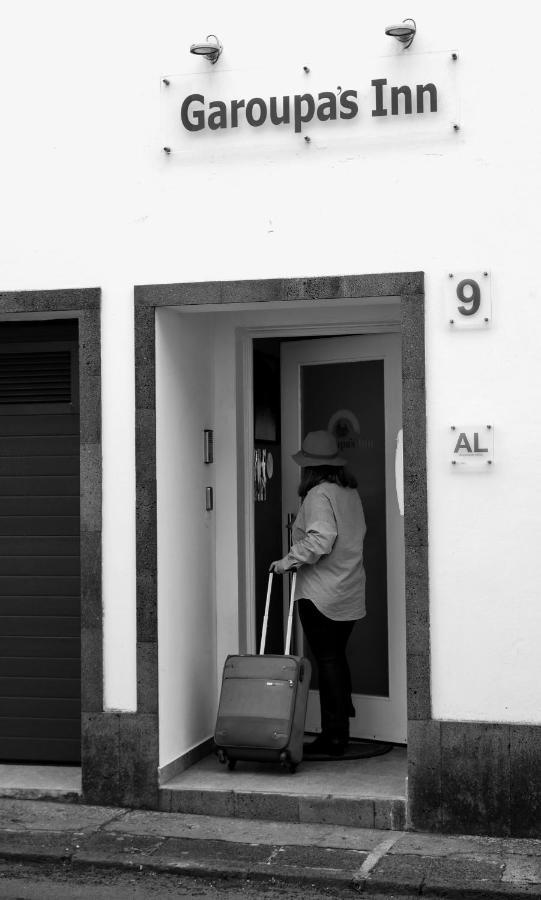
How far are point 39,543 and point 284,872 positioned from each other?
8.78 ft

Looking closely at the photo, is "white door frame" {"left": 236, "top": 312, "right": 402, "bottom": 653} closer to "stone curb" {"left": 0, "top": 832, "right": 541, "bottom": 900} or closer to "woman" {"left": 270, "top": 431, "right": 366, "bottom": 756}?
"woman" {"left": 270, "top": 431, "right": 366, "bottom": 756}

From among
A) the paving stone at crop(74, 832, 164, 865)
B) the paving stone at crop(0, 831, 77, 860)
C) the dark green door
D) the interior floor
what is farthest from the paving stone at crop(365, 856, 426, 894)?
the dark green door

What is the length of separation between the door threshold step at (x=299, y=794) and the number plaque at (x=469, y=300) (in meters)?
2.43

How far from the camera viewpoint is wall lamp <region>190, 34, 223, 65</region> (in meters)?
7.43

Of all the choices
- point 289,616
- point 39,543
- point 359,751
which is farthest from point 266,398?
point 359,751

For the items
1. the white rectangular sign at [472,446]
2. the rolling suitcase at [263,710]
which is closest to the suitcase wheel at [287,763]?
the rolling suitcase at [263,710]

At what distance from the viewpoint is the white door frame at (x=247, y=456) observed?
27.7 ft

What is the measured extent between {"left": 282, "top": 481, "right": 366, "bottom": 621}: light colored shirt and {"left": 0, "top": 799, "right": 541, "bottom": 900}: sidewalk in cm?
145

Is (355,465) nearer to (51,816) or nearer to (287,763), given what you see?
(287,763)

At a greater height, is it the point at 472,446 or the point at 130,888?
the point at 472,446

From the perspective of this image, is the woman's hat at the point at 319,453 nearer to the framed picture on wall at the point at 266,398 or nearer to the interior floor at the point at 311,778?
the framed picture on wall at the point at 266,398

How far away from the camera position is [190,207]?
7543 mm

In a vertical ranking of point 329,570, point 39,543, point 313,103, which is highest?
point 313,103

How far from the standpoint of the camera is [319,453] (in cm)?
821
